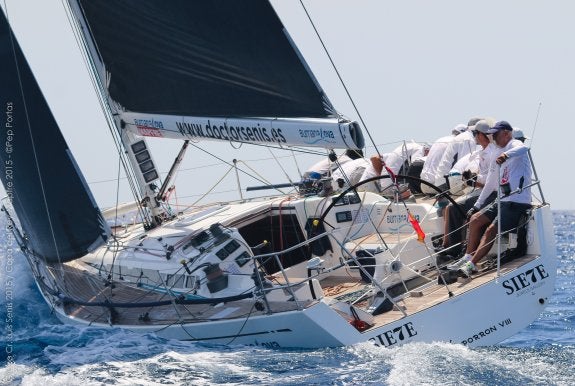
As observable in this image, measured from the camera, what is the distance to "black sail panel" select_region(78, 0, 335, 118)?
12.3 metres

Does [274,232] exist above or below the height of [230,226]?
below

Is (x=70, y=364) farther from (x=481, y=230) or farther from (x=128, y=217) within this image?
(x=128, y=217)

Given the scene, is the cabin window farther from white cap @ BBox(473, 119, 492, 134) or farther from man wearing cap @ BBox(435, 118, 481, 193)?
white cap @ BBox(473, 119, 492, 134)

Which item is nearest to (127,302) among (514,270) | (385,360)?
(385,360)

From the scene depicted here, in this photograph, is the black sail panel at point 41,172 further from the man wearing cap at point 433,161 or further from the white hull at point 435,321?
the man wearing cap at point 433,161

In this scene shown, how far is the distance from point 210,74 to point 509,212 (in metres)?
3.63

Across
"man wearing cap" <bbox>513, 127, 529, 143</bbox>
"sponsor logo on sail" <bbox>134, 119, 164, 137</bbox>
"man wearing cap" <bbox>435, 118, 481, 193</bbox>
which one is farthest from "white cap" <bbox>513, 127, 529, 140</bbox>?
"sponsor logo on sail" <bbox>134, 119, 164, 137</bbox>

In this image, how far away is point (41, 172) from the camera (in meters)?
13.7

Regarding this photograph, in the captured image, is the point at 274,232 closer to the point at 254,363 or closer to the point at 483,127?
the point at 483,127

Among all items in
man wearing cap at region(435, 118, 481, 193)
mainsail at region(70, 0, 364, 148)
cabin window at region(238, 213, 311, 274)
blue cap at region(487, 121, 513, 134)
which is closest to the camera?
mainsail at region(70, 0, 364, 148)

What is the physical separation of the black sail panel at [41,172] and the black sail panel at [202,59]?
3.19 ft

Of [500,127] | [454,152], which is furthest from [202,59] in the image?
[454,152]

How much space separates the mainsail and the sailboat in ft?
0.06

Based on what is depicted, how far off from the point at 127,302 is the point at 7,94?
3.05 m
